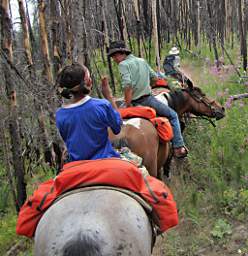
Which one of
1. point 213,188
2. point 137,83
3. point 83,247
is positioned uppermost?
point 137,83

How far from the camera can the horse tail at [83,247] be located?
2289 mm

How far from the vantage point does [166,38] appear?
62.0 ft

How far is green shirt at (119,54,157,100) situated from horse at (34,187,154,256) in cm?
236

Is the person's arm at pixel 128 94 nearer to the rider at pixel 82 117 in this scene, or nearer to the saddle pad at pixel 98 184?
the rider at pixel 82 117

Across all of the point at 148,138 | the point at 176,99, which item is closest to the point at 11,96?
the point at 148,138

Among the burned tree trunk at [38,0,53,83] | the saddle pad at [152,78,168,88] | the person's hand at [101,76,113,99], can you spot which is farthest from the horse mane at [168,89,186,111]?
the person's hand at [101,76,113,99]

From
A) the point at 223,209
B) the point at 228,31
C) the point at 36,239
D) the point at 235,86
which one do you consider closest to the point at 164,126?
the point at 223,209

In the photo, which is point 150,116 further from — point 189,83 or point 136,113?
point 189,83

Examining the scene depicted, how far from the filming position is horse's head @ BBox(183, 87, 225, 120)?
6367mm

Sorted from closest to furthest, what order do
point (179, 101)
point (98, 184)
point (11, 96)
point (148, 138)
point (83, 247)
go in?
point (83, 247)
point (98, 184)
point (148, 138)
point (11, 96)
point (179, 101)

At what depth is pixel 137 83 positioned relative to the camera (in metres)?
5.05

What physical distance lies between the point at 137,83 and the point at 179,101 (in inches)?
49.1

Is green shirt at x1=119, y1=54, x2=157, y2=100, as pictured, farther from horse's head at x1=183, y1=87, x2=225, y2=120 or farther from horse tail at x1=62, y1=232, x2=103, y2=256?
horse tail at x1=62, y1=232, x2=103, y2=256

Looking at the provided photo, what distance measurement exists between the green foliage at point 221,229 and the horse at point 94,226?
1.86 metres
